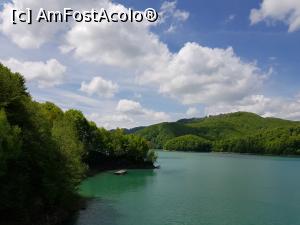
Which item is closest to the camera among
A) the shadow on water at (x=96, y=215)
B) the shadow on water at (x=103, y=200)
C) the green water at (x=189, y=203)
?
the shadow on water at (x=96, y=215)

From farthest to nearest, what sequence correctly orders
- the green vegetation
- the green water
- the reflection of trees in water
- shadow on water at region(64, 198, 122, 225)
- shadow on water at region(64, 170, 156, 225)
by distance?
the reflection of trees in water < the green water < shadow on water at region(64, 170, 156, 225) < shadow on water at region(64, 198, 122, 225) < the green vegetation

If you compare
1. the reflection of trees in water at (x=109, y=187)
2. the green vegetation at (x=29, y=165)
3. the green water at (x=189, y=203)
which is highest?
the green vegetation at (x=29, y=165)

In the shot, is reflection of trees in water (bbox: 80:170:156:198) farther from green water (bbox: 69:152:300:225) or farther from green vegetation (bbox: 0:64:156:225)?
green vegetation (bbox: 0:64:156:225)

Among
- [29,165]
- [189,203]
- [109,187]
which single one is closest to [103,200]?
[189,203]

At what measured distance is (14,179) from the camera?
43906 mm

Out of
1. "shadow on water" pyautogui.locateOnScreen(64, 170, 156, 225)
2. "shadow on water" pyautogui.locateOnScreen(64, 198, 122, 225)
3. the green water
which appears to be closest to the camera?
"shadow on water" pyautogui.locateOnScreen(64, 198, 122, 225)

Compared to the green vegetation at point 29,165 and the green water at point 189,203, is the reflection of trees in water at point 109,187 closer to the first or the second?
the green water at point 189,203

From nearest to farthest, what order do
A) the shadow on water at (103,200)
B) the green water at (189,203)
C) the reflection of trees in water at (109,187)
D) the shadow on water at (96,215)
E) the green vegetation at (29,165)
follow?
the green vegetation at (29,165) → the shadow on water at (96,215) → the shadow on water at (103,200) → the green water at (189,203) → the reflection of trees in water at (109,187)

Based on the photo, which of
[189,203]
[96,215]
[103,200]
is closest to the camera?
[96,215]

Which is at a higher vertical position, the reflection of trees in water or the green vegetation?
the green vegetation

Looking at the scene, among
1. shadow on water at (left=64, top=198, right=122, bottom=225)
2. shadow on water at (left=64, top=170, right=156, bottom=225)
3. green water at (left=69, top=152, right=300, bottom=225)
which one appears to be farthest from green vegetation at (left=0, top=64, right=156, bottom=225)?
green water at (left=69, top=152, right=300, bottom=225)

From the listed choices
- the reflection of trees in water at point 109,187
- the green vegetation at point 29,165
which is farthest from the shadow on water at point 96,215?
the reflection of trees in water at point 109,187

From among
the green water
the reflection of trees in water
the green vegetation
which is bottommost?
the green water

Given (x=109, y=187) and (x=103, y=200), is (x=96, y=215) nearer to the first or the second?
(x=103, y=200)
